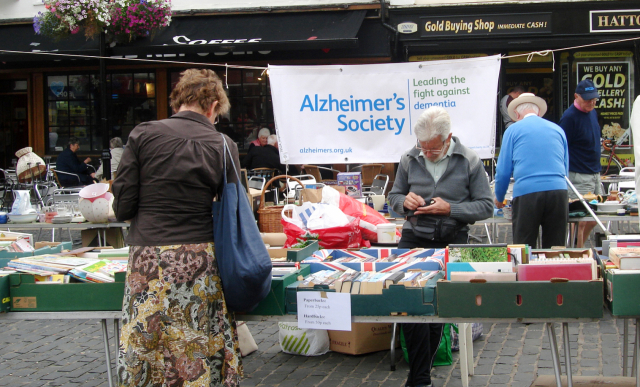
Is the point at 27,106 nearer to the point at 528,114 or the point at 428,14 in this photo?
the point at 428,14

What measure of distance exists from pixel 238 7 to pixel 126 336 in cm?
1101

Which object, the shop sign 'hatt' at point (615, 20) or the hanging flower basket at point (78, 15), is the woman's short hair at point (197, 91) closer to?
the hanging flower basket at point (78, 15)

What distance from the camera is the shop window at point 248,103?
1291 cm

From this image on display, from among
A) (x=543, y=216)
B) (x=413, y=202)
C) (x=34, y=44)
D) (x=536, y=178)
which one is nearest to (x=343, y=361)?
(x=413, y=202)

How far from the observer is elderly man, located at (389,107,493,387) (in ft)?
12.1

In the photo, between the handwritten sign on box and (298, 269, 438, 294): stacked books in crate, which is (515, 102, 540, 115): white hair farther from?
the handwritten sign on box

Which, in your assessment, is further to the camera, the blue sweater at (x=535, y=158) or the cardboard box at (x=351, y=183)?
the cardboard box at (x=351, y=183)

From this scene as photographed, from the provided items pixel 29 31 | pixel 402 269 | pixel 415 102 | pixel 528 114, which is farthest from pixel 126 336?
pixel 29 31

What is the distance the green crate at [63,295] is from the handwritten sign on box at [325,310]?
915 mm

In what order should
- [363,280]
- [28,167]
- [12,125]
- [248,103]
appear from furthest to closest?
[12,125] → [248,103] → [28,167] → [363,280]

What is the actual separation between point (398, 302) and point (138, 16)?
9712 millimetres

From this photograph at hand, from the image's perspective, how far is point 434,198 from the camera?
3.78 m

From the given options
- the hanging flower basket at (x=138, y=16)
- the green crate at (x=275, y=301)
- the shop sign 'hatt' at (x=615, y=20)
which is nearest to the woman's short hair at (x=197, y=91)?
the green crate at (x=275, y=301)

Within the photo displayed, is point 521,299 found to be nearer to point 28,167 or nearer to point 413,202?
point 413,202
